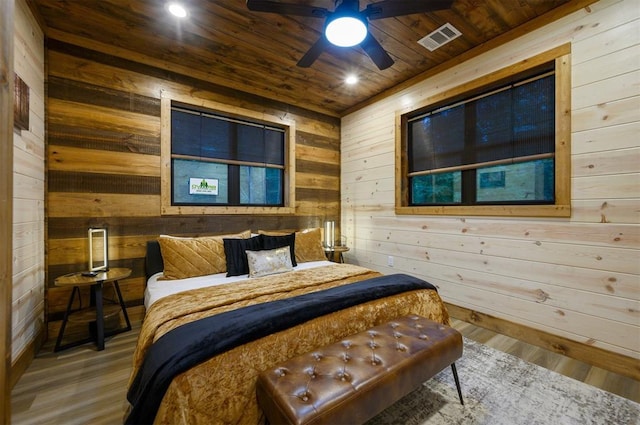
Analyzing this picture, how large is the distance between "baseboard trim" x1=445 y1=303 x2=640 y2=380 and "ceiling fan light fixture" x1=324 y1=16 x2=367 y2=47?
284 cm

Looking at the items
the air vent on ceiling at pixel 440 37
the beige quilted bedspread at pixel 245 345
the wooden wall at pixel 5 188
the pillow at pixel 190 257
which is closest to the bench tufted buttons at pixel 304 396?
the beige quilted bedspread at pixel 245 345

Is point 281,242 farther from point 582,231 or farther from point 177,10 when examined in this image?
point 582,231

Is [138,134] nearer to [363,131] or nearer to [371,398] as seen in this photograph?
[363,131]

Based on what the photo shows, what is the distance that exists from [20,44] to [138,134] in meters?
1.01

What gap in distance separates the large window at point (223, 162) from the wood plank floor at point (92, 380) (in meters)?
1.46

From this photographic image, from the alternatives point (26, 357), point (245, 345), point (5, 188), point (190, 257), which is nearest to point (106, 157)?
point (190, 257)

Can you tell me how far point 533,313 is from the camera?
7.95 feet

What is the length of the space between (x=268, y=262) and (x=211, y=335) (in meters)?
1.43

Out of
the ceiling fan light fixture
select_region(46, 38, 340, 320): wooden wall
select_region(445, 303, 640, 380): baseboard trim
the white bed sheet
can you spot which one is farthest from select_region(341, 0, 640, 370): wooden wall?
select_region(46, 38, 340, 320): wooden wall

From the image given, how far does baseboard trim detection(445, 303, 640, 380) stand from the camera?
6.42 ft

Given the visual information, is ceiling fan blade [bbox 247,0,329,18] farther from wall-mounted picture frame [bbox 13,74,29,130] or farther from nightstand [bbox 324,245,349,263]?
nightstand [bbox 324,245,349,263]

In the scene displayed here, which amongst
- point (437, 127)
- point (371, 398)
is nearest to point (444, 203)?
point (437, 127)

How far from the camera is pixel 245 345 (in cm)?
140

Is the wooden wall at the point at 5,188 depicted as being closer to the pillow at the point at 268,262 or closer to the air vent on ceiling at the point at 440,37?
the pillow at the point at 268,262
